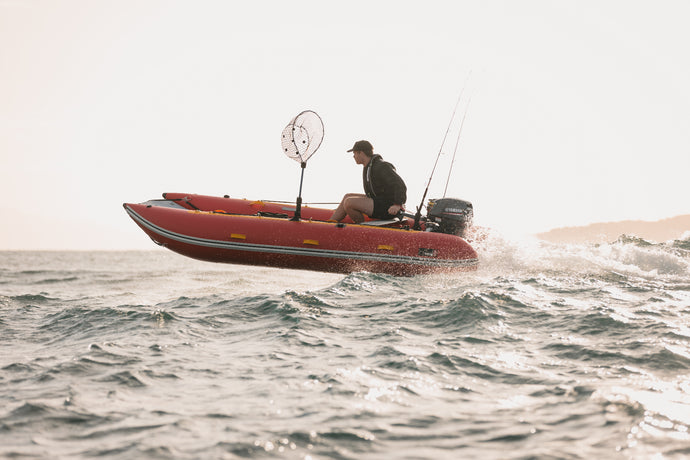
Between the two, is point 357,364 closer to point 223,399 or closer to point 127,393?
point 223,399

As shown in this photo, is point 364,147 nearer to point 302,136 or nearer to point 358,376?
point 302,136

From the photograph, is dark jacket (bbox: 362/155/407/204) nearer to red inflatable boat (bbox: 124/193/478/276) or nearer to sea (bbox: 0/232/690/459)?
red inflatable boat (bbox: 124/193/478/276)

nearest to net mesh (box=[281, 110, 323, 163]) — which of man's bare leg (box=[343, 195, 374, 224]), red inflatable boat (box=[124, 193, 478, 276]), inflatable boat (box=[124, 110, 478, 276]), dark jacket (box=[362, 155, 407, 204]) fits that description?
inflatable boat (box=[124, 110, 478, 276])

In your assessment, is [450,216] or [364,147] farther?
[450,216]

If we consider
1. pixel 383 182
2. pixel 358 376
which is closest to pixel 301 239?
pixel 383 182

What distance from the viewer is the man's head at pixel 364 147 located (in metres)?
7.47

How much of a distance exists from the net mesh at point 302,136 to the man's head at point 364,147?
986 mm

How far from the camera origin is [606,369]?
11.0 feet

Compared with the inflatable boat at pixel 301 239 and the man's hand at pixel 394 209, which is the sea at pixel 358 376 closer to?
the inflatable boat at pixel 301 239

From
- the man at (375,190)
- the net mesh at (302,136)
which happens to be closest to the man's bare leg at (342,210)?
the man at (375,190)

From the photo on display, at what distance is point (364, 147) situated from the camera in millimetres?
7469

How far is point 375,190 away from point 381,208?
0.92 ft

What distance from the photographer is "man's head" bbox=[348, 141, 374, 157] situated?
294 inches

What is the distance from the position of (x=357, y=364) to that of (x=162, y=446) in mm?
1452
